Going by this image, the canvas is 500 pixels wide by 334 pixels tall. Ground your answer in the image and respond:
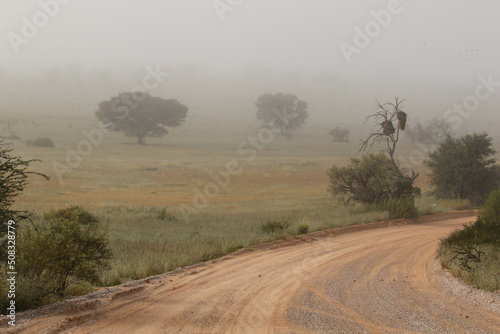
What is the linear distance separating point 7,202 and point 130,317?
3143mm

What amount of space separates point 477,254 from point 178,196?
23.5 m

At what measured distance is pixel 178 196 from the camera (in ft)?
105

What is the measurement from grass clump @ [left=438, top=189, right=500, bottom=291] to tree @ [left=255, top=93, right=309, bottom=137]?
293ft

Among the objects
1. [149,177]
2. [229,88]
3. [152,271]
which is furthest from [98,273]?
[229,88]

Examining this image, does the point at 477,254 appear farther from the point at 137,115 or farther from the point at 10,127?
the point at 10,127

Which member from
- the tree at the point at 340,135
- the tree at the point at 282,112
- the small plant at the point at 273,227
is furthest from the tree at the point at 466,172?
the tree at the point at 282,112

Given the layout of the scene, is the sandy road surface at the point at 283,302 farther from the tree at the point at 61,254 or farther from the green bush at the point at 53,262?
the tree at the point at 61,254

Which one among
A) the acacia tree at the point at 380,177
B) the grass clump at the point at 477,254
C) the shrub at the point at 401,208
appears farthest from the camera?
the acacia tree at the point at 380,177

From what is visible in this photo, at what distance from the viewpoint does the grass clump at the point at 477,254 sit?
8656mm

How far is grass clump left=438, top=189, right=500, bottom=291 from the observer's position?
8656 mm

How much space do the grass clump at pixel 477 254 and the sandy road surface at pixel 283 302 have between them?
549 millimetres

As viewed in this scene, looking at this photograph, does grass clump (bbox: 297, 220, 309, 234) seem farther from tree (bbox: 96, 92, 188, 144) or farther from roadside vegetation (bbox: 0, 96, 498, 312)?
tree (bbox: 96, 92, 188, 144)

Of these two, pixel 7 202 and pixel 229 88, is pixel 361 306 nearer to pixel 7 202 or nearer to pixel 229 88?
pixel 7 202

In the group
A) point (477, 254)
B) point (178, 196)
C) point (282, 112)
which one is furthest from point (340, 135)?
point (477, 254)
